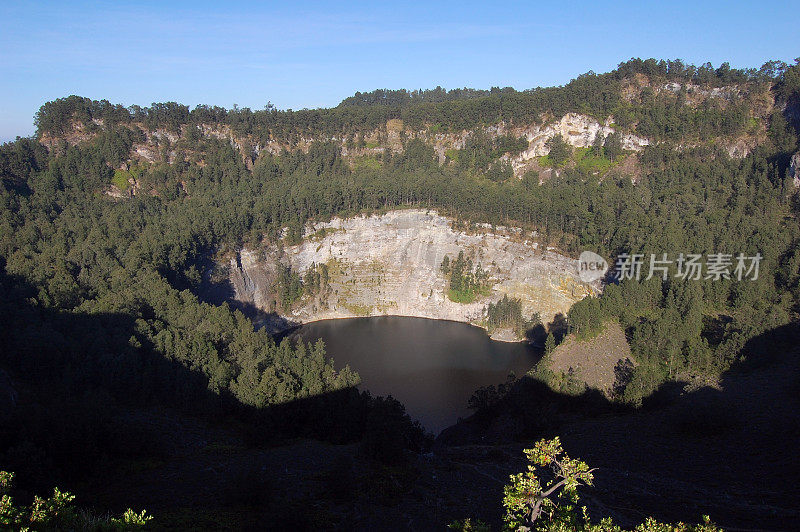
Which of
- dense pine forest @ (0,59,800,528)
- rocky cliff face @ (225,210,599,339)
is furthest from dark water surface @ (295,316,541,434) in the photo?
dense pine forest @ (0,59,800,528)

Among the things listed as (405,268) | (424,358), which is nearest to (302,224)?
(405,268)

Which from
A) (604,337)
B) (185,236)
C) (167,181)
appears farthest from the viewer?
(167,181)

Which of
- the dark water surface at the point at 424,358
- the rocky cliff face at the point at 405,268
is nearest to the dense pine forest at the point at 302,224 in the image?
the rocky cliff face at the point at 405,268

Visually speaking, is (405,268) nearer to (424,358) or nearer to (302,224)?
(302,224)

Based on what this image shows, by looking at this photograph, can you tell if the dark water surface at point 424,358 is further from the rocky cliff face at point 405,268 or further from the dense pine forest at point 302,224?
the dense pine forest at point 302,224

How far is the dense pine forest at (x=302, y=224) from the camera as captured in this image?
33906 mm

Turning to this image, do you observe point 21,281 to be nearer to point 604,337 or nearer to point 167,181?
point 167,181

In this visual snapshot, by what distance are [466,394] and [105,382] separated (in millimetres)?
29201

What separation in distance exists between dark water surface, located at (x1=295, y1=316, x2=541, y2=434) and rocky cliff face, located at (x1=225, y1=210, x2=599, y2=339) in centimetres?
254

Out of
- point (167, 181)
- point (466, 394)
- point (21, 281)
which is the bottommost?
point (466, 394)

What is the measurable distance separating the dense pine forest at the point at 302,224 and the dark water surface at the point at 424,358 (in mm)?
4587

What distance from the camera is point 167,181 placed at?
82250mm

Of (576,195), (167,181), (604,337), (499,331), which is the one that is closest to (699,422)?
(604,337)

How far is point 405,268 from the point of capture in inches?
2879
